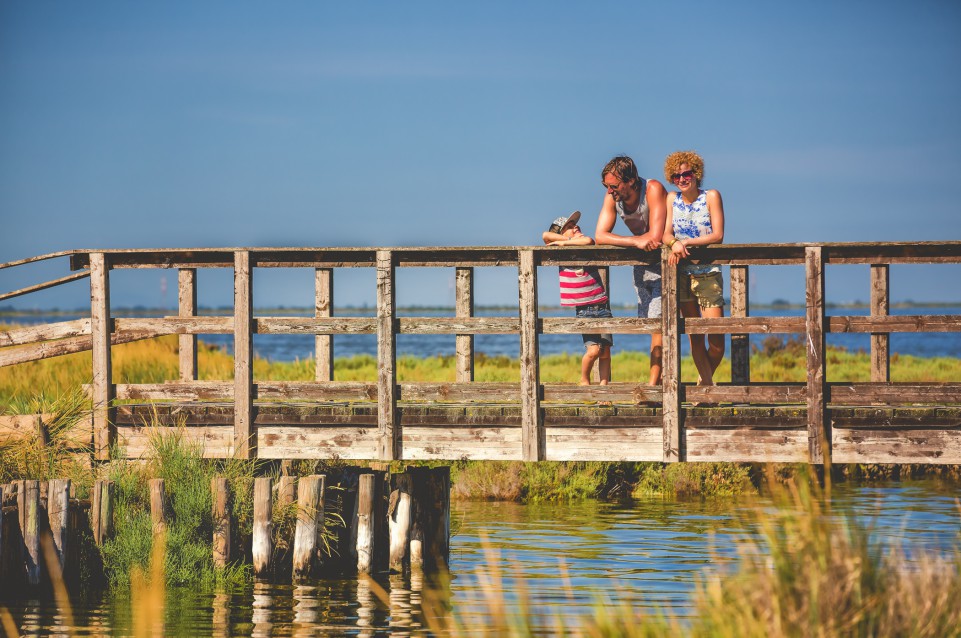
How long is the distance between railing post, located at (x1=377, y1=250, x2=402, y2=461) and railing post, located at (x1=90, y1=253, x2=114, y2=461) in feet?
9.22

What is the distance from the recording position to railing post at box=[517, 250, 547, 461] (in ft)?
39.0

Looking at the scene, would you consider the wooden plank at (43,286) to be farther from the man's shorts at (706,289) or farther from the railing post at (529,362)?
the man's shorts at (706,289)

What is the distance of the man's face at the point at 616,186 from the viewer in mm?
12172

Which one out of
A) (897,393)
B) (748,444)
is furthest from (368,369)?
(897,393)

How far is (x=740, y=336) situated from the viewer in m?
13.0

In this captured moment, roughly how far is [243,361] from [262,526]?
1632mm

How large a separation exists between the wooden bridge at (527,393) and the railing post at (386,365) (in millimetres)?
16

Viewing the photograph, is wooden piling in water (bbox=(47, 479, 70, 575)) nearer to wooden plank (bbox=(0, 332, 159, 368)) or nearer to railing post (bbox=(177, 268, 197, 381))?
wooden plank (bbox=(0, 332, 159, 368))

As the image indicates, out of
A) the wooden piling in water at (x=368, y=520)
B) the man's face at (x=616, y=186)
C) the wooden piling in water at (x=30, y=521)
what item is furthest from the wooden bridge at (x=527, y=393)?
the wooden piling in water at (x=30, y=521)

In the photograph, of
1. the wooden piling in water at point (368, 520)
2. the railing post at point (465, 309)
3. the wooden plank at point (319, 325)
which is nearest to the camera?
the wooden plank at point (319, 325)

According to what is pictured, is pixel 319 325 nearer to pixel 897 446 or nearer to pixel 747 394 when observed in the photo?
pixel 747 394

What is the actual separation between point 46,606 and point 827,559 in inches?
300

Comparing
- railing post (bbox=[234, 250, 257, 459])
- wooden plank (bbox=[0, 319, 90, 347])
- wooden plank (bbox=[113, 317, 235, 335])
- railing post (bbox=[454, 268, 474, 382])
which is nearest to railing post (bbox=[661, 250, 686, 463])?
railing post (bbox=[454, 268, 474, 382])

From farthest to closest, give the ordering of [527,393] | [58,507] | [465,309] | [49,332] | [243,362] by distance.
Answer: [465,309]
[49,332]
[243,362]
[527,393]
[58,507]
